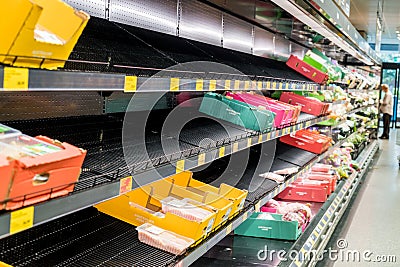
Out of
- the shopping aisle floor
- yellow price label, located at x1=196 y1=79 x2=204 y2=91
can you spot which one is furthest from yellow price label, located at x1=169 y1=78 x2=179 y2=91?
the shopping aisle floor

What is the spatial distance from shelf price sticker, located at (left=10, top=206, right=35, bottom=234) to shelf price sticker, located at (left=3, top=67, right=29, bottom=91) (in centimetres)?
28

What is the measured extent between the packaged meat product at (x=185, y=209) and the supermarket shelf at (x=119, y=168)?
0.22 meters

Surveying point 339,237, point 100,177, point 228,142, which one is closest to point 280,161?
point 339,237

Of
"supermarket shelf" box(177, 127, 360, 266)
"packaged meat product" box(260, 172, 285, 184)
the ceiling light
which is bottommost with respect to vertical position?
"supermarket shelf" box(177, 127, 360, 266)

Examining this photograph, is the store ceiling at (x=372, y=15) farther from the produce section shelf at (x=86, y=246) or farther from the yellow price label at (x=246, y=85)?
the produce section shelf at (x=86, y=246)

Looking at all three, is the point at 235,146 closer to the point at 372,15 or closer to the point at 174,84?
the point at 174,84

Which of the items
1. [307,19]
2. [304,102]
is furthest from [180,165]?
[304,102]

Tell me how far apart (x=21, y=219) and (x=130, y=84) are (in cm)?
59

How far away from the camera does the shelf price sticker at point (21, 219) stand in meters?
1.15

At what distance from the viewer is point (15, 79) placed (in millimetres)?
1128

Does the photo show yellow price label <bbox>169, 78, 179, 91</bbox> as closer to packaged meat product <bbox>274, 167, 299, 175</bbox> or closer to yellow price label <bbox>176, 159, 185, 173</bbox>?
yellow price label <bbox>176, 159, 185, 173</bbox>

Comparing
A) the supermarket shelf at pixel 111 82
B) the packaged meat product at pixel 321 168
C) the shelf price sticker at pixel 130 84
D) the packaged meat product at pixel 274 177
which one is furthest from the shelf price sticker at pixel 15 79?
the packaged meat product at pixel 321 168

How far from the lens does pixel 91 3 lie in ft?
8.21

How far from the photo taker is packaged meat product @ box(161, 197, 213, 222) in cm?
219
